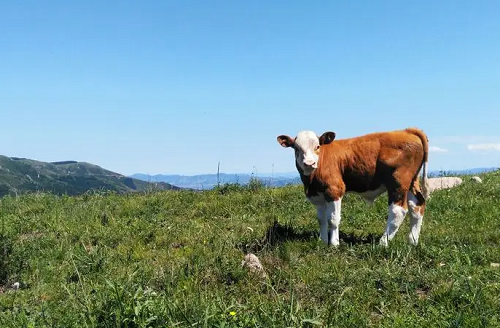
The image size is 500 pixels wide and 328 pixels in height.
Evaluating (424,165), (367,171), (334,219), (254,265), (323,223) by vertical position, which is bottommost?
(254,265)

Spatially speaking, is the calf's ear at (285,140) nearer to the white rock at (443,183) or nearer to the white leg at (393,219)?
the white leg at (393,219)

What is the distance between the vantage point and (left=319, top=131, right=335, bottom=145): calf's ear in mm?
9416

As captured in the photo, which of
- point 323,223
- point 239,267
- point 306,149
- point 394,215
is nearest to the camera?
point 239,267

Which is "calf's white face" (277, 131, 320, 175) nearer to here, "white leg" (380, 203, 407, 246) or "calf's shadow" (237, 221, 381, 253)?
"calf's shadow" (237, 221, 381, 253)

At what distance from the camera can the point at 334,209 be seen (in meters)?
9.09

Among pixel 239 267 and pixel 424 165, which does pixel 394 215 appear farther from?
pixel 239 267

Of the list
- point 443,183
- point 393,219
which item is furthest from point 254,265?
point 443,183

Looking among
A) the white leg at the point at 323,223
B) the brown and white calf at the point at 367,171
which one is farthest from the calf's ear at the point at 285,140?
the white leg at the point at 323,223

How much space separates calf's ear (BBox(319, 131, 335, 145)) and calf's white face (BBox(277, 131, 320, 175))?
22 centimetres

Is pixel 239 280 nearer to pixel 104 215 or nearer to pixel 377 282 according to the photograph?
pixel 377 282

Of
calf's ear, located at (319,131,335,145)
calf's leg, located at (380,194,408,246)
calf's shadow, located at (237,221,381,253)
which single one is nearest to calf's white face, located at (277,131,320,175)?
calf's ear, located at (319,131,335,145)

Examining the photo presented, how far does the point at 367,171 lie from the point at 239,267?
11.3ft

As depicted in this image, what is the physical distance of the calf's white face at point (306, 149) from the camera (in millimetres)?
8891

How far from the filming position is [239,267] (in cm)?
739
